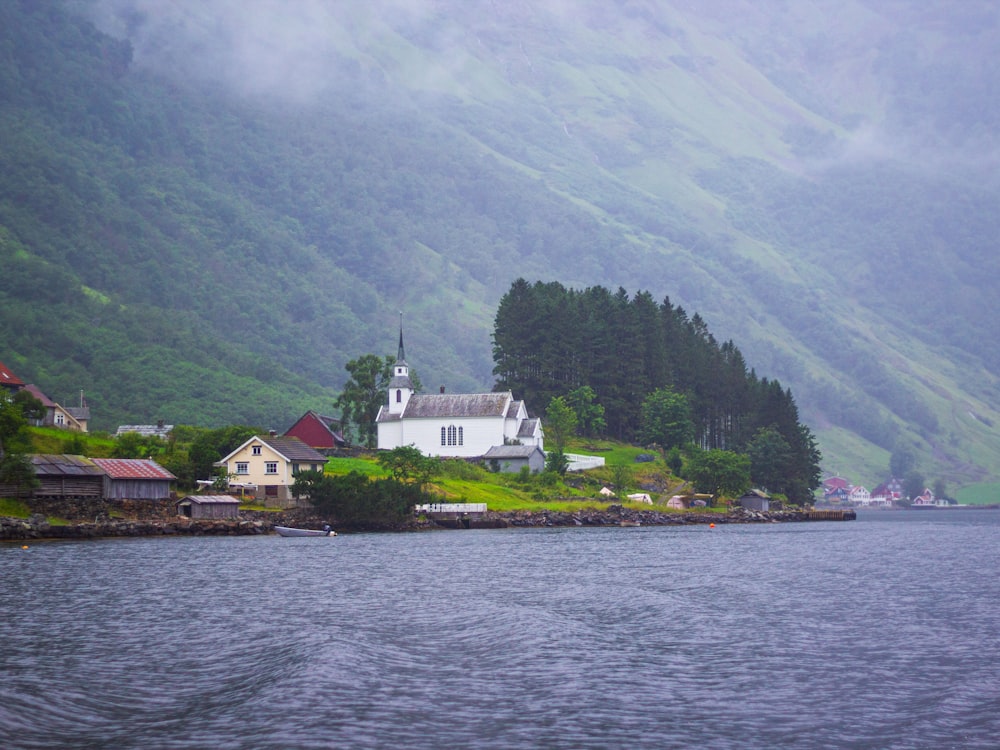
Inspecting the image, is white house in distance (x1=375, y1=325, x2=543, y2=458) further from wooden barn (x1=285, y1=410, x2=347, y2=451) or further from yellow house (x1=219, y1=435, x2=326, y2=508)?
yellow house (x1=219, y1=435, x2=326, y2=508)

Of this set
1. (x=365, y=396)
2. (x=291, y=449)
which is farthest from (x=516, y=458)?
(x=291, y=449)

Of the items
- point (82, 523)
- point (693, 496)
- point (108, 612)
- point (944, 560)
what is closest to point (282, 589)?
point (108, 612)

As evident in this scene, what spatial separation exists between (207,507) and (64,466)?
11.7 meters

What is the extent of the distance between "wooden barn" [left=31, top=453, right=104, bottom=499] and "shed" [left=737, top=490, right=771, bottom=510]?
80840 mm

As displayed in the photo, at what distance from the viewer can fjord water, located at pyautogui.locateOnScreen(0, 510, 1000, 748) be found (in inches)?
1035

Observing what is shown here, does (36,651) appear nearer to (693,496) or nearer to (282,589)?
(282,589)

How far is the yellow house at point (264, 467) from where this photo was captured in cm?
10525

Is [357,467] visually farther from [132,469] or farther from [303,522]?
[132,469]

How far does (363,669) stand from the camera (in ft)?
107

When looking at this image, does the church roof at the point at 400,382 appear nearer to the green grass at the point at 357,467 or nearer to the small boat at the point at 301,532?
the green grass at the point at 357,467

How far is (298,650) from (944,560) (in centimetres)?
5344

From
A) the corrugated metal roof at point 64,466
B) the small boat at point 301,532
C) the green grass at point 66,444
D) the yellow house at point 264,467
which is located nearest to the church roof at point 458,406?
the yellow house at point 264,467

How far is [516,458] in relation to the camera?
136125 millimetres

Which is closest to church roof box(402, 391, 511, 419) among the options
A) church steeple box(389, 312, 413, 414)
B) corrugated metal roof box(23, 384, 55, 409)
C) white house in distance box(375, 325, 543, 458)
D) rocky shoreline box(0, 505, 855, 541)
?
white house in distance box(375, 325, 543, 458)
